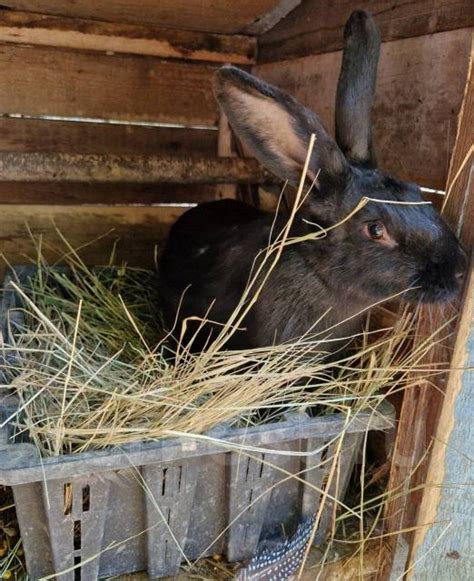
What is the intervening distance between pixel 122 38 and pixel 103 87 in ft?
0.88

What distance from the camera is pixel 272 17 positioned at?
3.11m

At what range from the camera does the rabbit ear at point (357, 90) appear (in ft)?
6.73

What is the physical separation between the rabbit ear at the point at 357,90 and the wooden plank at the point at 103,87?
4.66 feet

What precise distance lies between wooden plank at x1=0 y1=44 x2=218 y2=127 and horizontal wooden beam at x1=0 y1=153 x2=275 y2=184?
484 millimetres

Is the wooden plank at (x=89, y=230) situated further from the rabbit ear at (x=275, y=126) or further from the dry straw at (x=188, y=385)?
the rabbit ear at (x=275, y=126)

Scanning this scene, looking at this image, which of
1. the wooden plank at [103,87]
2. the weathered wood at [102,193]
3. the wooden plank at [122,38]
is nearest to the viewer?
the wooden plank at [122,38]

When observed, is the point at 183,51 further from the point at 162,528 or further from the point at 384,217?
the point at 162,528

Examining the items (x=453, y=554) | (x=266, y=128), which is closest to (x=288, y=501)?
(x=453, y=554)

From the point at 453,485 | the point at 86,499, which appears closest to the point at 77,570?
the point at 86,499

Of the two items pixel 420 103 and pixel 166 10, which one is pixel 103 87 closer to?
pixel 166 10

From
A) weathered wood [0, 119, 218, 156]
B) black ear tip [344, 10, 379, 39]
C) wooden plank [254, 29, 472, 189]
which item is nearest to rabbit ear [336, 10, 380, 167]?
black ear tip [344, 10, 379, 39]

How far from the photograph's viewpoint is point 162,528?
1797 millimetres

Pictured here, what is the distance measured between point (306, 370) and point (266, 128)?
734mm

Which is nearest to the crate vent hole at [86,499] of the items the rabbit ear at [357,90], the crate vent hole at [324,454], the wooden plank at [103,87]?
the crate vent hole at [324,454]
